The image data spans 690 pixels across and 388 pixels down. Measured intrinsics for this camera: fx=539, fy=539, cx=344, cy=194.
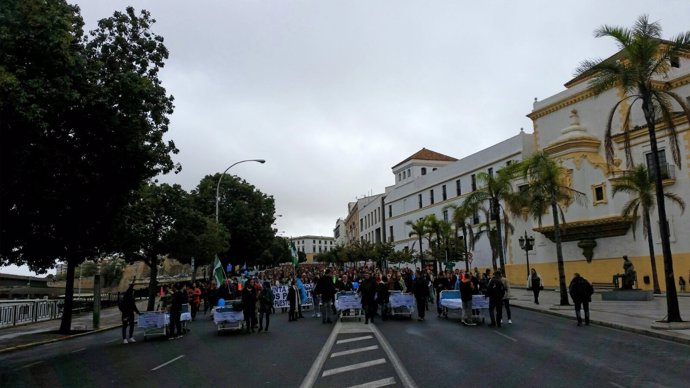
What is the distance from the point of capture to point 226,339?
53.9ft

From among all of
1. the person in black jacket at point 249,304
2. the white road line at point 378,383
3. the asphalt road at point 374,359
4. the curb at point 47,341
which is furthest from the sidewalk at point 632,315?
the curb at point 47,341

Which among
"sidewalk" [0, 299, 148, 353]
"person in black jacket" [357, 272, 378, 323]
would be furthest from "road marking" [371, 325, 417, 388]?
"sidewalk" [0, 299, 148, 353]

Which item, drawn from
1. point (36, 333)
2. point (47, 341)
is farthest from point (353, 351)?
point (36, 333)

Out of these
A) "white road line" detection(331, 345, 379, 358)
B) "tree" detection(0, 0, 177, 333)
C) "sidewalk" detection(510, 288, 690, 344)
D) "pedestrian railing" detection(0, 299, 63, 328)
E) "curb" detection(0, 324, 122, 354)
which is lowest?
"curb" detection(0, 324, 122, 354)

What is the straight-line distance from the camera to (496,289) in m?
17.6

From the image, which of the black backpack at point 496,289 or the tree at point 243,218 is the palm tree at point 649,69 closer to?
the black backpack at point 496,289

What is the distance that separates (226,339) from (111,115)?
733 cm

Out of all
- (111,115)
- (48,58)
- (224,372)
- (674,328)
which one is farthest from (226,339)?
(674,328)

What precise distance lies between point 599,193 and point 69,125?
35153 mm

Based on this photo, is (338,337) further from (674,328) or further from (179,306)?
(674,328)

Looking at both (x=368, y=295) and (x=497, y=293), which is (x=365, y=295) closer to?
(x=368, y=295)

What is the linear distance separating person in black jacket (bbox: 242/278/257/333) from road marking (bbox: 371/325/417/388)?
15.3 ft

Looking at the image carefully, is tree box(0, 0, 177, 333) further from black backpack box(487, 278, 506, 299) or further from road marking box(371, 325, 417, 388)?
black backpack box(487, 278, 506, 299)

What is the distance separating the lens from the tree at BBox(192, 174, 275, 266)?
5872cm
